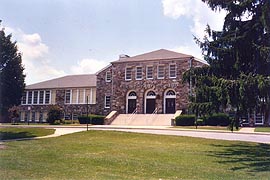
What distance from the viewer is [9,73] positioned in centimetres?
2709

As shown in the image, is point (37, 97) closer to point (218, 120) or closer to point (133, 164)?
point (218, 120)

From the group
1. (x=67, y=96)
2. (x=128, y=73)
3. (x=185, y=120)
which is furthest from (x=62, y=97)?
(x=185, y=120)

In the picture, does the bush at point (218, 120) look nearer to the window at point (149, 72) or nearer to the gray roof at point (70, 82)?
the window at point (149, 72)

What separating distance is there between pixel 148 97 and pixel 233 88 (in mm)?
31046

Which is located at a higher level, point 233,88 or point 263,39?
point 263,39

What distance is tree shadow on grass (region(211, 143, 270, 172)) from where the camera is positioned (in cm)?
1114

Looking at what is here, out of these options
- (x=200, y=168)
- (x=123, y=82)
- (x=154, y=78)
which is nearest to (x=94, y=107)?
(x=123, y=82)

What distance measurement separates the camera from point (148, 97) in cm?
4550

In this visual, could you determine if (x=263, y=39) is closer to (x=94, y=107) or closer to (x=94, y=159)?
(x=94, y=159)

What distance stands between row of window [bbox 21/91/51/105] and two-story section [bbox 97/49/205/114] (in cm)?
978

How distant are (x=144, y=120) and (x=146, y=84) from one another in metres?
5.56

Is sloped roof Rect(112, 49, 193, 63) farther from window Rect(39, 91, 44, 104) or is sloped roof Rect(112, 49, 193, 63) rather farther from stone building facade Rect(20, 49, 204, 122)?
window Rect(39, 91, 44, 104)

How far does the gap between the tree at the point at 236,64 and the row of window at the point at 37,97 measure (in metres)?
39.3

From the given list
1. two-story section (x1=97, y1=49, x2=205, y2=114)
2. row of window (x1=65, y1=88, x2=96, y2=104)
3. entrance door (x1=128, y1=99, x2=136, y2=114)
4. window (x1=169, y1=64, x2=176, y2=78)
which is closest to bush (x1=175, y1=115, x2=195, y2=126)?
two-story section (x1=97, y1=49, x2=205, y2=114)
